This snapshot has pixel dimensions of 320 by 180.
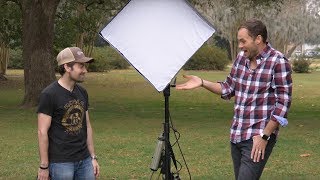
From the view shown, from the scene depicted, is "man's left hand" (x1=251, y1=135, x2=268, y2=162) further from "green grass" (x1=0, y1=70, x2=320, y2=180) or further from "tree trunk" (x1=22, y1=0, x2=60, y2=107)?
"tree trunk" (x1=22, y1=0, x2=60, y2=107)

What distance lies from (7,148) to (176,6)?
20.3 feet

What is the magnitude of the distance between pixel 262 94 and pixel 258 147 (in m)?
0.39

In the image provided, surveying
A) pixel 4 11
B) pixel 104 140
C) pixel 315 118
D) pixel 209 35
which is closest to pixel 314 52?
pixel 4 11

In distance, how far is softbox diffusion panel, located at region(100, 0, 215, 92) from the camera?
539 cm

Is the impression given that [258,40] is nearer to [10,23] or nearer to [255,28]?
[255,28]

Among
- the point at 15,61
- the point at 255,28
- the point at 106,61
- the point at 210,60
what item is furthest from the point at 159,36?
the point at 210,60

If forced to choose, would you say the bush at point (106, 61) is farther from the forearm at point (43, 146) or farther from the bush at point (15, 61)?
the forearm at point (43, 146)

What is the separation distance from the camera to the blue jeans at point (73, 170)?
16.3 ft

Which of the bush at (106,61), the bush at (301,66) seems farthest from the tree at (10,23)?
the bush at (301,66)

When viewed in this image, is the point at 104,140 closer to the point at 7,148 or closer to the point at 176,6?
the point at 7,148

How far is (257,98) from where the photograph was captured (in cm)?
466

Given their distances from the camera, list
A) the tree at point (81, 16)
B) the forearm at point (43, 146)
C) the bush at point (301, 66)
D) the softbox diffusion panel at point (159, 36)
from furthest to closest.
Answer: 1. the bush at point (301, 66)
2. the tree at point (81, 16)
3. the softbox diffusion panel at point (159, 36)
4. the forearm at point (43, 146)

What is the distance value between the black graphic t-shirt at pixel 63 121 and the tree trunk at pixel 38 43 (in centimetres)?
1329

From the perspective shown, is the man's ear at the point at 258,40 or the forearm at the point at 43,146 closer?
the man's ear at the point at 258,40
